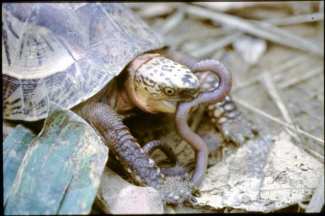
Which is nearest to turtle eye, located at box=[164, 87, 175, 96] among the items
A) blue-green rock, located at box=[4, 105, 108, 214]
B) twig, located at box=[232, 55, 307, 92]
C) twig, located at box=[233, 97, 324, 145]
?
blue-green rock, located at box=[4, 105, 108, 214]

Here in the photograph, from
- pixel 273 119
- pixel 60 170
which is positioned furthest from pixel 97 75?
pixel 273 119

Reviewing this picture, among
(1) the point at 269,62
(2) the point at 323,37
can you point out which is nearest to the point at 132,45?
(1) the point at 269,62

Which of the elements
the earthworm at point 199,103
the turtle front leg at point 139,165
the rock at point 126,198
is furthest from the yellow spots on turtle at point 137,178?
the earthworm at point 199,103

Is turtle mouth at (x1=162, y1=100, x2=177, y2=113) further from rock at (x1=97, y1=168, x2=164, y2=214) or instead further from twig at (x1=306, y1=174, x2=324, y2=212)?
twig at (x1=306, y1=174, x2=324, y2=212)

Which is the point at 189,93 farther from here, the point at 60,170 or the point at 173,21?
the point at 173,21

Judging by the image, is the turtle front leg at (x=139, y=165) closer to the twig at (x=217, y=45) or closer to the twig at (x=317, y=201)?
the twig at (x=317, y=201)

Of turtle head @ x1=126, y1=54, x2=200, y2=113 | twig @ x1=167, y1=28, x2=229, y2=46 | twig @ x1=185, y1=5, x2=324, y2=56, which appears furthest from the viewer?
twig @ x1=167, y1=28, x2=229, y2=46
